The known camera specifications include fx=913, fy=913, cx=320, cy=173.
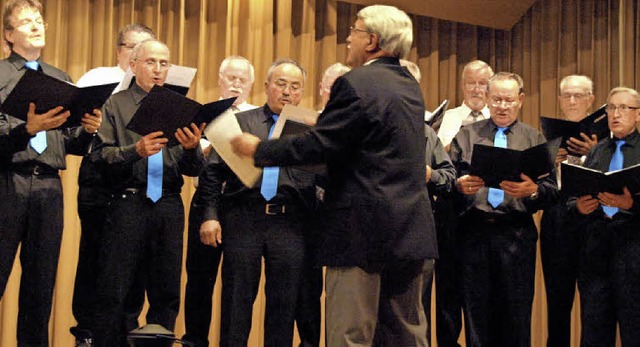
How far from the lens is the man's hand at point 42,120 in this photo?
12.8 ft

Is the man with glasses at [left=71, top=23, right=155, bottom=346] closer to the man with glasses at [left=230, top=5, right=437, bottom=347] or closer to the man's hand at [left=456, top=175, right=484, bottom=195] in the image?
the man with glasses at [left=230, top=5, right=437, bottom=347]

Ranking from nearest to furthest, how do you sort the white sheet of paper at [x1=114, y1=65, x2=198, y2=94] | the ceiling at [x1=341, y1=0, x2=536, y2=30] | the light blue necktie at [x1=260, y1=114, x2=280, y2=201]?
the light blue necktie at [x1=260, y1=114, x2=280, y2=201], the white sheet of paper at [x1=114, y1=65, x2=198, y2=94], the ceiling at [x1=341, y1=0, x2=536, y2=30]

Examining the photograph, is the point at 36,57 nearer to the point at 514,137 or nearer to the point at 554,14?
the point at 514,137

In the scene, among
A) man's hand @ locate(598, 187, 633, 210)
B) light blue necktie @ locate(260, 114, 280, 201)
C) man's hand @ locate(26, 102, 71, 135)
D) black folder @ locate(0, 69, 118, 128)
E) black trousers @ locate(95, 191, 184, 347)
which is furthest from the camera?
man's hand @ locate(598, 187, 633, 210)

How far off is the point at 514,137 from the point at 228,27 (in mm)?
2419

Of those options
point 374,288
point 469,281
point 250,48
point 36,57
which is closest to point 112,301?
point 36,57

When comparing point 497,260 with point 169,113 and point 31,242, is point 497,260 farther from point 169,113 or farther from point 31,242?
point 31,242

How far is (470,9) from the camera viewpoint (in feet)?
23.7

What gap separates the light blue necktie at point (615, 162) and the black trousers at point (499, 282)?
0.42m

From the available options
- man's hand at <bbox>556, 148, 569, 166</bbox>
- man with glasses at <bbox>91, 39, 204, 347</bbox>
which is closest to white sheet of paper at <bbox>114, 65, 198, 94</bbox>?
man with glasses at <bbox>91, 39, 204, 347</bbox>

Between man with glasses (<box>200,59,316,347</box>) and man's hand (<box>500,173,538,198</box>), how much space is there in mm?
969

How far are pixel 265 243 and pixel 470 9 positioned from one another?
3.61m

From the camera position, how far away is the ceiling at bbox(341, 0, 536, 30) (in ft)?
23.2

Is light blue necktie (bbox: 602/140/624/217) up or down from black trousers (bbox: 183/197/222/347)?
up
